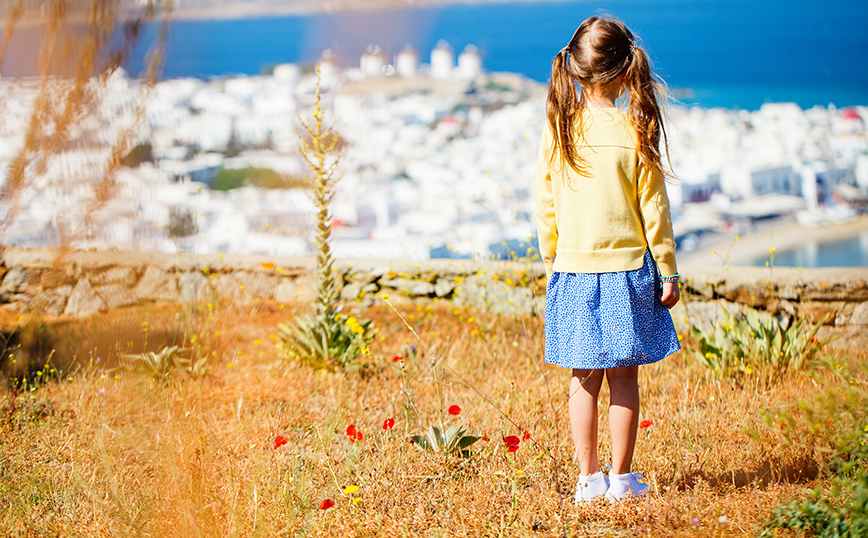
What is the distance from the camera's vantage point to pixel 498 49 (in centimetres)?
4812

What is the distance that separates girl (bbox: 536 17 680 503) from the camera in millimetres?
1882

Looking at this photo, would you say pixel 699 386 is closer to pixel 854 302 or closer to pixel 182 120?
pixel 854 302

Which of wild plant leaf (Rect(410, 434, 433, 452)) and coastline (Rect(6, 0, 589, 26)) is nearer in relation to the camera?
coastline (Rect(6, 0, 589, 26))

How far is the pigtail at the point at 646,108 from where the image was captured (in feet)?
6.13

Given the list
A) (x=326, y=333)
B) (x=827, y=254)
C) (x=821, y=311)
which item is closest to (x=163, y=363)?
(x=326, y=333)

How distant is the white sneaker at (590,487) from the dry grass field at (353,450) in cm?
5

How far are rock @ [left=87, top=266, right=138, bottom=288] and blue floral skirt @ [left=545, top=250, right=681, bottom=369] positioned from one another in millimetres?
1274

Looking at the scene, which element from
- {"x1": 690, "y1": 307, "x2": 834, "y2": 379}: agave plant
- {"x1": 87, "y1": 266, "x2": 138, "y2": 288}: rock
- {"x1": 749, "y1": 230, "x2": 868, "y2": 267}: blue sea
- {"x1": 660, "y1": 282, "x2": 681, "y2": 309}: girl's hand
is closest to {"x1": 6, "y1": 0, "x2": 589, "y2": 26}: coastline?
{"x1": 87, "y1": 266, "x2": 138, "y2": 288}: rock

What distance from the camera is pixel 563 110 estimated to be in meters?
1.97

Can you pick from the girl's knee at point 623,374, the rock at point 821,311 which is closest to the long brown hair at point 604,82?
the girl's knee at point 623,374

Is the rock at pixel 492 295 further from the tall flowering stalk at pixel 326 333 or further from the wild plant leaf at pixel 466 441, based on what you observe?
the wild plant leaf at pixel 466 441

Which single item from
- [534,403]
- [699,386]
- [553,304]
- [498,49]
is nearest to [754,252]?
[699,386]

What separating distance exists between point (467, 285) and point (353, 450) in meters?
2.50

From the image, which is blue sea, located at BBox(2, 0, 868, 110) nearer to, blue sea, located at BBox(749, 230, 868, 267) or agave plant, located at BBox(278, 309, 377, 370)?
agave plant, located at BBox(278, 309, 377, 370)
